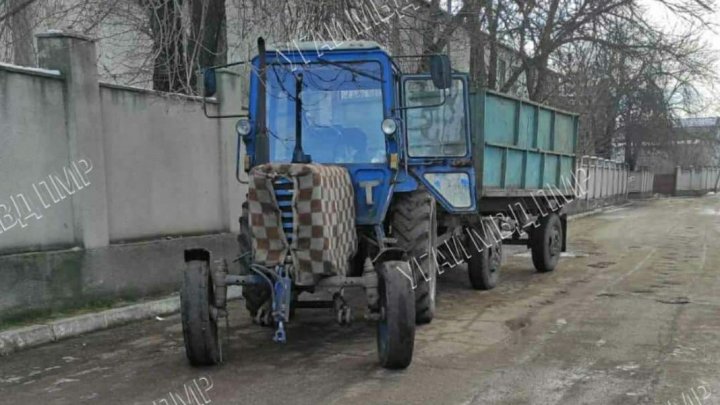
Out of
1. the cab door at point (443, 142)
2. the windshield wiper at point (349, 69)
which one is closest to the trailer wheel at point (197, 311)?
the windshield wiper at point (349, 69)

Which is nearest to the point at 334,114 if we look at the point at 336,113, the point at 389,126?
the point at 336,113

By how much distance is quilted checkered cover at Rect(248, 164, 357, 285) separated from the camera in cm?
512

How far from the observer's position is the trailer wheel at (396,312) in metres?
5.17

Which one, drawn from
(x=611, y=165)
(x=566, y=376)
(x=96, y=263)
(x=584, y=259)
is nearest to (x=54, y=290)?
(x=96, y=263)

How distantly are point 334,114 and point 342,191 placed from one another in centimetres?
101

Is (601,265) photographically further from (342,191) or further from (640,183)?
(640,183)

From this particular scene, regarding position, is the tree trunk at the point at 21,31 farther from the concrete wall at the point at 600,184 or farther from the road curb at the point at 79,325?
the concrete wall at the point at 600,184

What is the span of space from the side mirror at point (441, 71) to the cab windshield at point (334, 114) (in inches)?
23.2

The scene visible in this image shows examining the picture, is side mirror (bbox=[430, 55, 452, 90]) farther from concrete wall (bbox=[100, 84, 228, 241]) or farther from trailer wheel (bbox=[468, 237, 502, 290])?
concrete wall (bbox=[100, 84, 228, 241])

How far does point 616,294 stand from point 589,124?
18961 mm

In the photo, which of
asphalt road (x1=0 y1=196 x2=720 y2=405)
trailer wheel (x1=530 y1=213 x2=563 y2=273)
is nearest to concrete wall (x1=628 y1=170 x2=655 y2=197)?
trailer wheel (x1=530 y1=213 x2=563 y2=273)

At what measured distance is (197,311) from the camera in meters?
5.25

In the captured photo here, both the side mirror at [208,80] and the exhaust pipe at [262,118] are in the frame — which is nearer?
the exhaust pipe at [262,118]

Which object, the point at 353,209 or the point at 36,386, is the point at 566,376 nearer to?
the point at 353,209
